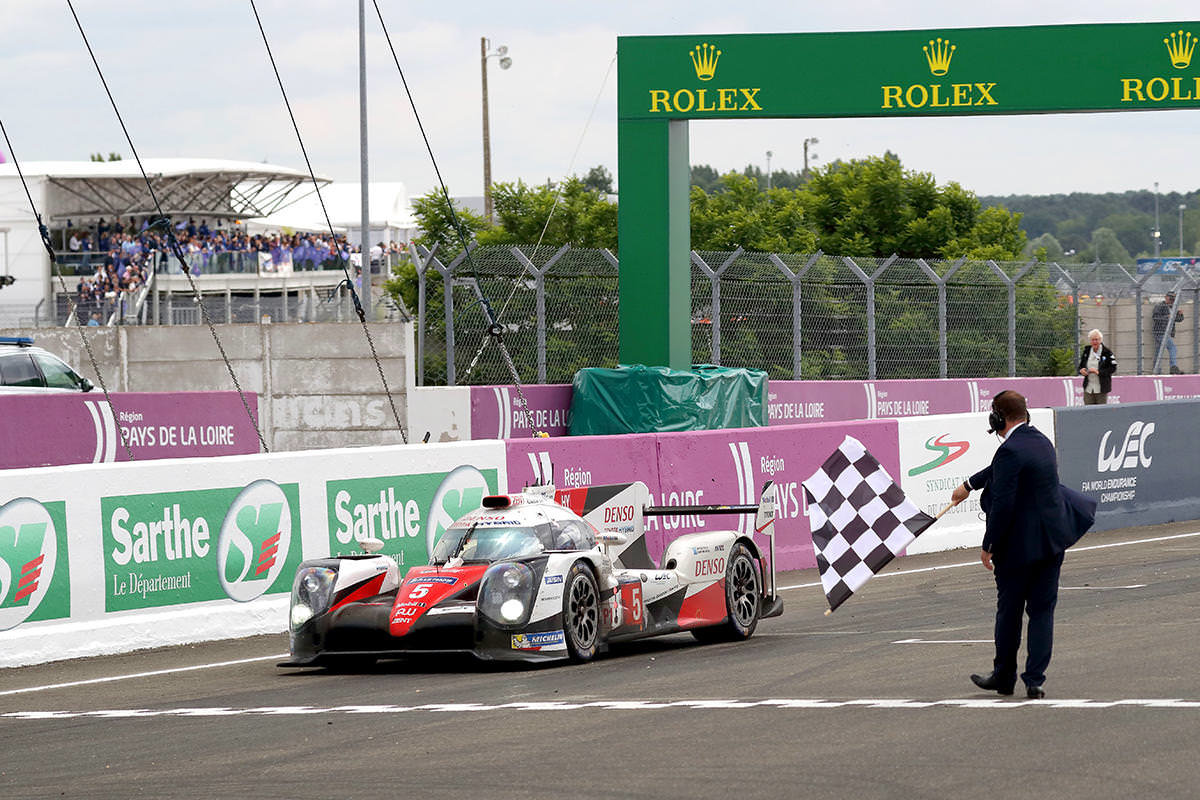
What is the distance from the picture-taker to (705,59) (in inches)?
866

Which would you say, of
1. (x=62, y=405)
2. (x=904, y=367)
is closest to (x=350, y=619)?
(x=62, y=405)

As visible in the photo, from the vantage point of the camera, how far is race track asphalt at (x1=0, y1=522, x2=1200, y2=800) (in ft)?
21.4

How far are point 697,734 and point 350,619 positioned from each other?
341 cm

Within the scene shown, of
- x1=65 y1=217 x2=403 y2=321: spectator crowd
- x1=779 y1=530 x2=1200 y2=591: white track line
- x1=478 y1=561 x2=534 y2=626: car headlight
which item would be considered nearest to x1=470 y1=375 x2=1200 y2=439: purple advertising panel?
x1=779 y1=530 x2=1200 y2=591: white track line

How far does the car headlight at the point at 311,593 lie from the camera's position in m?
10.5

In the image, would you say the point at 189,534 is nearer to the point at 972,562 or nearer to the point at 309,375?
the point at 972,562

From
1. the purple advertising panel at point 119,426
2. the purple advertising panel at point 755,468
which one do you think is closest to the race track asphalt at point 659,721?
the purple advertising panel at point 755,468

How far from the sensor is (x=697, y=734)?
7520mm

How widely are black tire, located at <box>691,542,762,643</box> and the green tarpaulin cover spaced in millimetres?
10892

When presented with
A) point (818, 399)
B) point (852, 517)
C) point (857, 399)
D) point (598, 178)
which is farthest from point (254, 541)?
point (598, 178)

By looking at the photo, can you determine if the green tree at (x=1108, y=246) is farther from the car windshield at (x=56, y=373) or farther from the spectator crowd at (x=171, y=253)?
the car windshield at (x=56, y=373)

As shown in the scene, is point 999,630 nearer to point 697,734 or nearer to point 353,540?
point 697,734

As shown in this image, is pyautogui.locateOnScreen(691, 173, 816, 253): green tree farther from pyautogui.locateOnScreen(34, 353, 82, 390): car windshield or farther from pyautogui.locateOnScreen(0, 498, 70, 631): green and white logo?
pyautogui.locateOnScreen(0, 498, 70, 631): green and white logo

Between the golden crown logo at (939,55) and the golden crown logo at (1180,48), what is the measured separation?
2870mm
